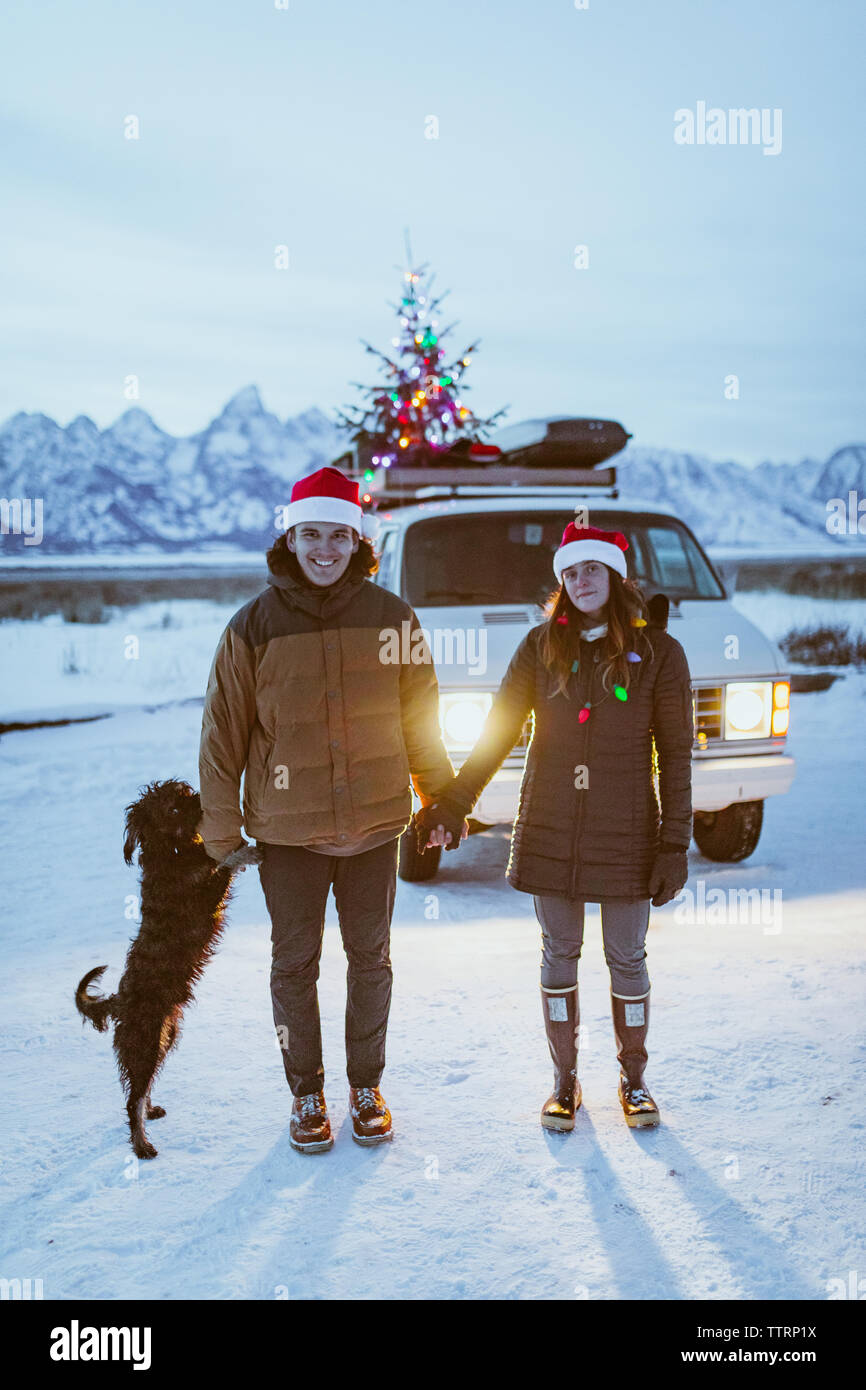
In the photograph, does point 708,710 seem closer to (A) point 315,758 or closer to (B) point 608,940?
(B) point 608,940

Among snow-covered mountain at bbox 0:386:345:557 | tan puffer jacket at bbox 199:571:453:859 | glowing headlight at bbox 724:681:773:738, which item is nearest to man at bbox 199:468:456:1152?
tan puffer jacket at bbox 199:571:453:859

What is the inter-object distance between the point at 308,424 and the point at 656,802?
196 metres

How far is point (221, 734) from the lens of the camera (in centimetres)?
291

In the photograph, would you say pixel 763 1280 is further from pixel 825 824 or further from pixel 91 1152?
pixel 825 824

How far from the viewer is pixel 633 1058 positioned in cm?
318

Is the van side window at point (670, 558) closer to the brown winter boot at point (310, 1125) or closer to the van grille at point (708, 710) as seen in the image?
the van grille at point (708, 710)

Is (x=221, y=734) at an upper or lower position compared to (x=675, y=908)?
upper

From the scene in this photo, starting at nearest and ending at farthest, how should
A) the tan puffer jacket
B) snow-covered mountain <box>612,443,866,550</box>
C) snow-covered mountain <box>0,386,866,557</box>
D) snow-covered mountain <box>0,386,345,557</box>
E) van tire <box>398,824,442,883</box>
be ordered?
the tan puffer jacket
van tire <box>398,824,442,883</box>
snow-covered mountain <box>0,386,345,557</box>
snow-covered mountain <box>0,386,866,557</box>
snow-covered mountain <box>612,443,866,550</box>

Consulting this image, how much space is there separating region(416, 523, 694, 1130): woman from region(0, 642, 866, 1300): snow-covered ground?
0.30 m

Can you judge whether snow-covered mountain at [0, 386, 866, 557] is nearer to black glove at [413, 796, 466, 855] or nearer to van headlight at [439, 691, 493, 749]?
van headlight at [439, 691, 493, 749]

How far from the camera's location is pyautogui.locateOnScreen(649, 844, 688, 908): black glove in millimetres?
2980

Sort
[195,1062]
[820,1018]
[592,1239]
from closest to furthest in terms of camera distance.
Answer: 1. [592,1239]
2. [195,1062]
3. [820,1018]

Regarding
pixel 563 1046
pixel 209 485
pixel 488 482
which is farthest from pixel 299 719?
pixel 209 485

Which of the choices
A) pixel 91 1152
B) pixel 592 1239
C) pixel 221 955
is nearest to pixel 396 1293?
pixel 592 1239
